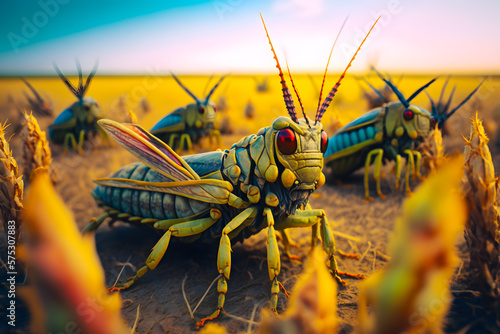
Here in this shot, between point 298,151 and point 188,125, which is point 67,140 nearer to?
point 188,125

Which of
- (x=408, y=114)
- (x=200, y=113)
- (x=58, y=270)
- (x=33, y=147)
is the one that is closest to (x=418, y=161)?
(x=408, y=114)

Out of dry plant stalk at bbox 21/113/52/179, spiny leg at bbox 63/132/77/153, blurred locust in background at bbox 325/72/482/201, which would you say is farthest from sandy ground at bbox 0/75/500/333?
spiny leg at bbox 63/132/77/153

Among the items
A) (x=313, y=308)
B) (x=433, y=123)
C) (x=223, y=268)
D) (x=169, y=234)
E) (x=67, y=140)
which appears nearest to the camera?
(x=313, y=308)

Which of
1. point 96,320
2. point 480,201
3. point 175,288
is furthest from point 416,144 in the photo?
point 96,320

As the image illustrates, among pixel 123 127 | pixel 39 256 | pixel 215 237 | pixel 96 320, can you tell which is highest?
pixel 123 127

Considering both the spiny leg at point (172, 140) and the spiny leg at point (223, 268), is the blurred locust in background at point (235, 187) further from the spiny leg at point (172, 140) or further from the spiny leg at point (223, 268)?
the spiny leg at point (172, 140)

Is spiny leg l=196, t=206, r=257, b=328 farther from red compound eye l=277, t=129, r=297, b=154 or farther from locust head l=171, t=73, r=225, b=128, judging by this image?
locust head l=171, t=73, r=225, b=128

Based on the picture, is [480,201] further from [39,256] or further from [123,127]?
[123,127]
